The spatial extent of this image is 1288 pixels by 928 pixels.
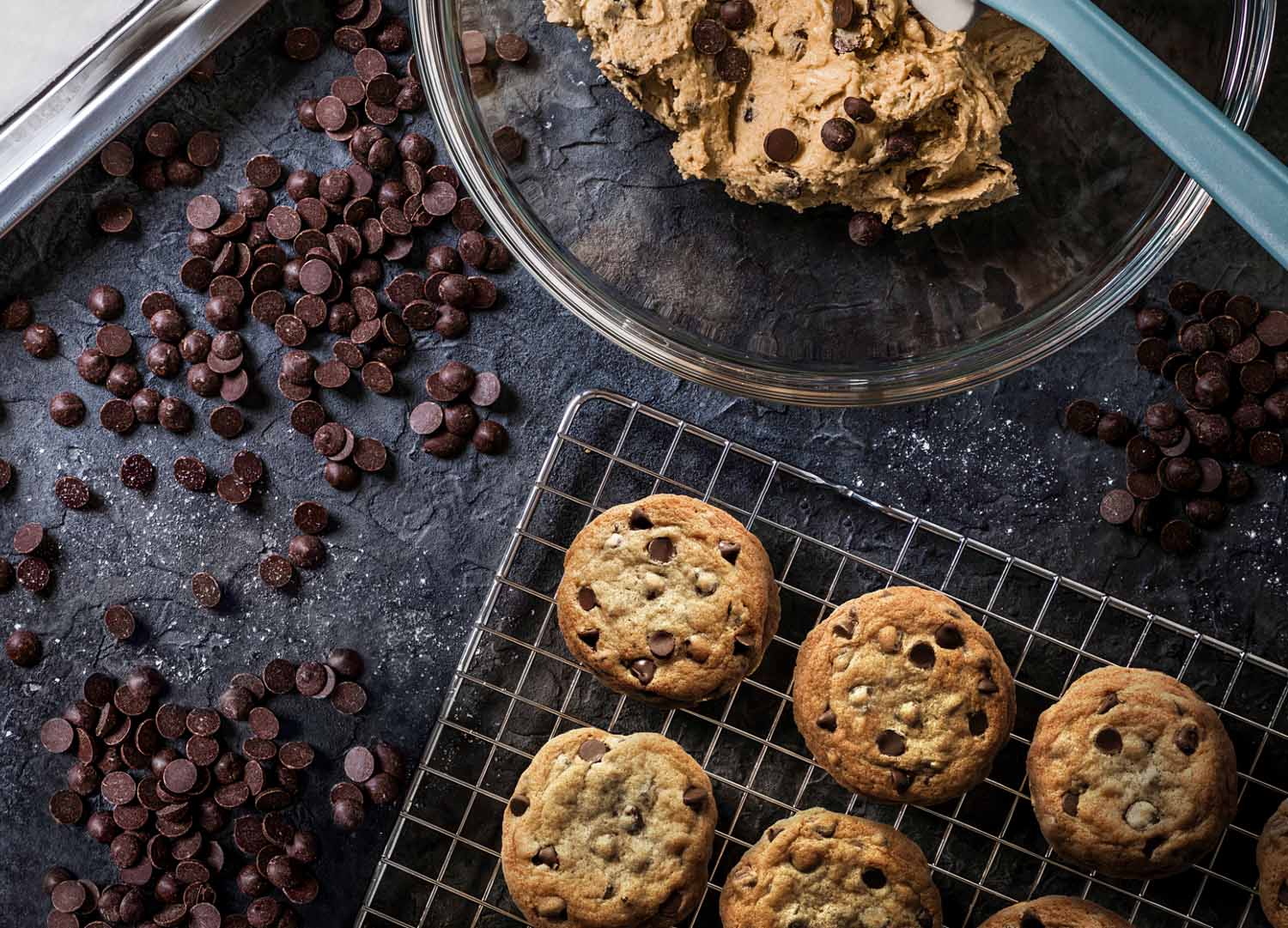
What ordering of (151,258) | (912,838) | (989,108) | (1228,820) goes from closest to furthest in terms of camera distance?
1. (989,108)
2. (1228,820)
3. (912,838)
4. (151,258)

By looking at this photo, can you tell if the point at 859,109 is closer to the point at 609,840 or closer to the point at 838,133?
the point at 838,133

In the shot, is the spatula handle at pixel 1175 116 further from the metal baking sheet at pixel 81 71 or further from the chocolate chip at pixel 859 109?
the metal baking sheet at pixel 81 71

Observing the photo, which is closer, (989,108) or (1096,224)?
(989,108)

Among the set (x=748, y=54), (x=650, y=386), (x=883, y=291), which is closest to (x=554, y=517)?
(x=650, y=386)

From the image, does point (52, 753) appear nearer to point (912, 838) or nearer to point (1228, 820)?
point (912, 838)

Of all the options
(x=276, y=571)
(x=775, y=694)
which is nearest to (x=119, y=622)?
(x=276, y=571)

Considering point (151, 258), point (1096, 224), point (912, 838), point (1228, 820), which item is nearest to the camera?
point (1096, 224)

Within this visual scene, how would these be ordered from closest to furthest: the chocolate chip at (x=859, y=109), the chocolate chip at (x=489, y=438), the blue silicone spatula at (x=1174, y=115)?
the blue silicone spatula at (x=1174, y=115) → the chocolate chip at (x=859, y=109) → the chocolate chip at (x=489, y=438)

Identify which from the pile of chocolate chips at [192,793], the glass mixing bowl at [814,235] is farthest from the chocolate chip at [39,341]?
the glass mixing bowl at [814,235]
